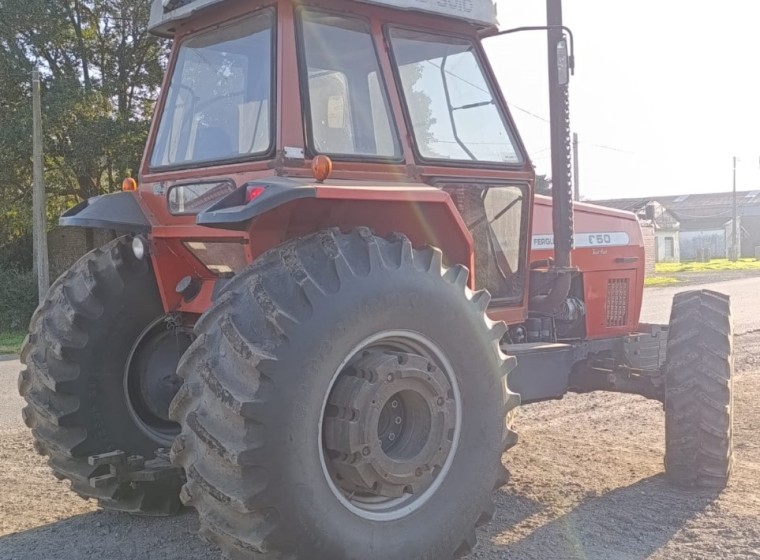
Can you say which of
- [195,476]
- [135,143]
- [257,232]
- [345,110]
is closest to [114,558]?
[195,476]

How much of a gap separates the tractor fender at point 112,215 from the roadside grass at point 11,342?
11.1 metres

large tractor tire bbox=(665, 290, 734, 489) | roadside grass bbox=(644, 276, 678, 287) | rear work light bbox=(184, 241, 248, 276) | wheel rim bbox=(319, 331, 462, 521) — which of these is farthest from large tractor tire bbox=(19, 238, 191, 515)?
roadside grass bbox=(644, 276, 678, 287)

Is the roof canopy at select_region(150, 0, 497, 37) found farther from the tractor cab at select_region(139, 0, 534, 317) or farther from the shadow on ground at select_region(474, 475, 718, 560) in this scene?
the shadow on ground at select_region(474, 475, 718, 560)

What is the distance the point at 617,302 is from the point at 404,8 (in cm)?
286

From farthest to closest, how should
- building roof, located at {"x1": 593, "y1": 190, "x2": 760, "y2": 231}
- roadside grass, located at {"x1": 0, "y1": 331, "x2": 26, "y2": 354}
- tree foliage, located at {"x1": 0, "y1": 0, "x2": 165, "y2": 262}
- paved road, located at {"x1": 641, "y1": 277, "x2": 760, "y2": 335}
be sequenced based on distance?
building roof, located at {"x1": 593, "y1": 190, "x2": 760, "y2": 231}
tree foliage, located at {"x1": 0, "y1": 0, "x2": 165, "y2": 262}
roadside grass, located at {"x1": 0, "y1": 331, "x2": 26, "y2": 354}
paved road, located at {"x1": 641, "y1": 277, "x2": 760, "y2": 335}

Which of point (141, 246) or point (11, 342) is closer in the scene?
point (141, 246)

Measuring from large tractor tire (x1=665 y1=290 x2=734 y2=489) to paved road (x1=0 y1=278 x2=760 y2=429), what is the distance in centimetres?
549

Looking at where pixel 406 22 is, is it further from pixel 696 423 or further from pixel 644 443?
pixel 644 443

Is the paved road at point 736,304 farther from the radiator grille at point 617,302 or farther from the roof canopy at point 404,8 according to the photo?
the roof canopy at point 404,8

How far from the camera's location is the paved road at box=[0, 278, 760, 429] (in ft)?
26.7

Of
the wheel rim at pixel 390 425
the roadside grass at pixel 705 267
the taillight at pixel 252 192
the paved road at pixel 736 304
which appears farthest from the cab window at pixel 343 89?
the roadside grass at pixel 705 267

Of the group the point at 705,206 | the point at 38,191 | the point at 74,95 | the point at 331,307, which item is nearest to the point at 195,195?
the point at 331,307

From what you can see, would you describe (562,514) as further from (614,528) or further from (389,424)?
(389,424)

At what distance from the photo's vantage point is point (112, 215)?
14.1 ft
